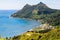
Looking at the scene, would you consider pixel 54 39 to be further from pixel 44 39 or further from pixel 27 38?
pixel 27 38

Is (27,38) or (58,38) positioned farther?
(27,38)

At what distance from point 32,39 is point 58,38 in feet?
47.7

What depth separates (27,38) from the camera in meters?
106

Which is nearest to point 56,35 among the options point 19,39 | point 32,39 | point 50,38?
point 50,38

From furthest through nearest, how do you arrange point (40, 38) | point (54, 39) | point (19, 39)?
1. point (19, 39)
2. point (40, 38)
3. point (54, 39)

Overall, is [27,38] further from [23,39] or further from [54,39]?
[54,39]

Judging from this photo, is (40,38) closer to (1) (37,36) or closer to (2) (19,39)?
(1) (37,36)

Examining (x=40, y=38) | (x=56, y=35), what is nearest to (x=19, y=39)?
(x=40, y=38)

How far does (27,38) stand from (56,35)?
15.8m

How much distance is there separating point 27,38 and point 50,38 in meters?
13.9

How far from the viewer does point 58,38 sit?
3777 inches

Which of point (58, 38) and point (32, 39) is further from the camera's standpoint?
point (32, 39)

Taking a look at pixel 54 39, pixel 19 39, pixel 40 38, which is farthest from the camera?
pixel 19 39

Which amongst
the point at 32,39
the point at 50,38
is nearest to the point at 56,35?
the point at 50,38
